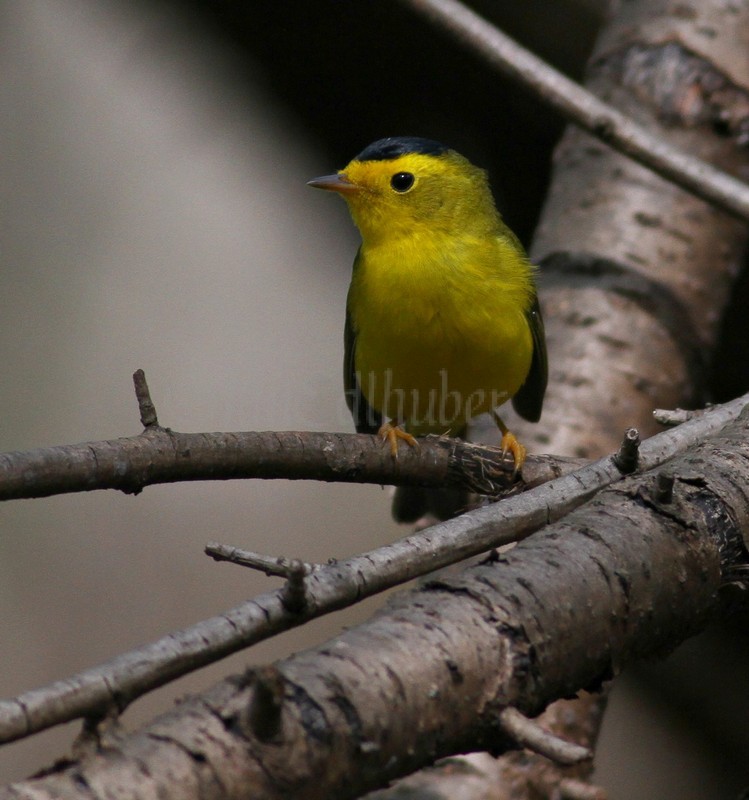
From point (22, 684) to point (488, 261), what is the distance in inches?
115

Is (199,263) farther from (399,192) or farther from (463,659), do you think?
(463,659)

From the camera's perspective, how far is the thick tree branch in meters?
1.39

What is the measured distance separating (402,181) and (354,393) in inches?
39.7

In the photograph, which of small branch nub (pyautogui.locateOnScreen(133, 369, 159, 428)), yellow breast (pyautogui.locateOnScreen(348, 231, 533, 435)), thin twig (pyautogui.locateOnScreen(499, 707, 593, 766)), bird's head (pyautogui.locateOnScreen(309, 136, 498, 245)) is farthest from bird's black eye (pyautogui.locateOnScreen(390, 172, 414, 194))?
thin twig (pyautogui.locateOnScreen(499, 707, 593, 766))

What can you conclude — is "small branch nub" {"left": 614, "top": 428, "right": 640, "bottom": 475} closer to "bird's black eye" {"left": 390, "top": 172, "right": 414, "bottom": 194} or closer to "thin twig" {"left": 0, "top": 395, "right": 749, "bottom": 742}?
"thin twig" {"left": 0, "top": 395, "right": 749, "bottom": 742}

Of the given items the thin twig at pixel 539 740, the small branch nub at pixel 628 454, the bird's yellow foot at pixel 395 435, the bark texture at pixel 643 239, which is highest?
the bark texture at pixel 643 239

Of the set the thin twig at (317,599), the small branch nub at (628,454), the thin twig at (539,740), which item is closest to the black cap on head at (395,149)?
the thin twig at (317,599)

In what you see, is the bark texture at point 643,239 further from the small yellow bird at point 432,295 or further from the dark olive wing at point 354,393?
the dark olive wing at point 354,393

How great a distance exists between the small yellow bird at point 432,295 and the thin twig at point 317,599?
1.41 m

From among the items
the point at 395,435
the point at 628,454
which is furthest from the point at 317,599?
the point at 395,435

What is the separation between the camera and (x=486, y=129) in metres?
6.47

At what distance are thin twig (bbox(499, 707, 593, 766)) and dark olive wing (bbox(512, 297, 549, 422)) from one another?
306 cm

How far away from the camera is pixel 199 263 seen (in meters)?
6.08

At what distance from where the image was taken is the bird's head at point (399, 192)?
434 cm
